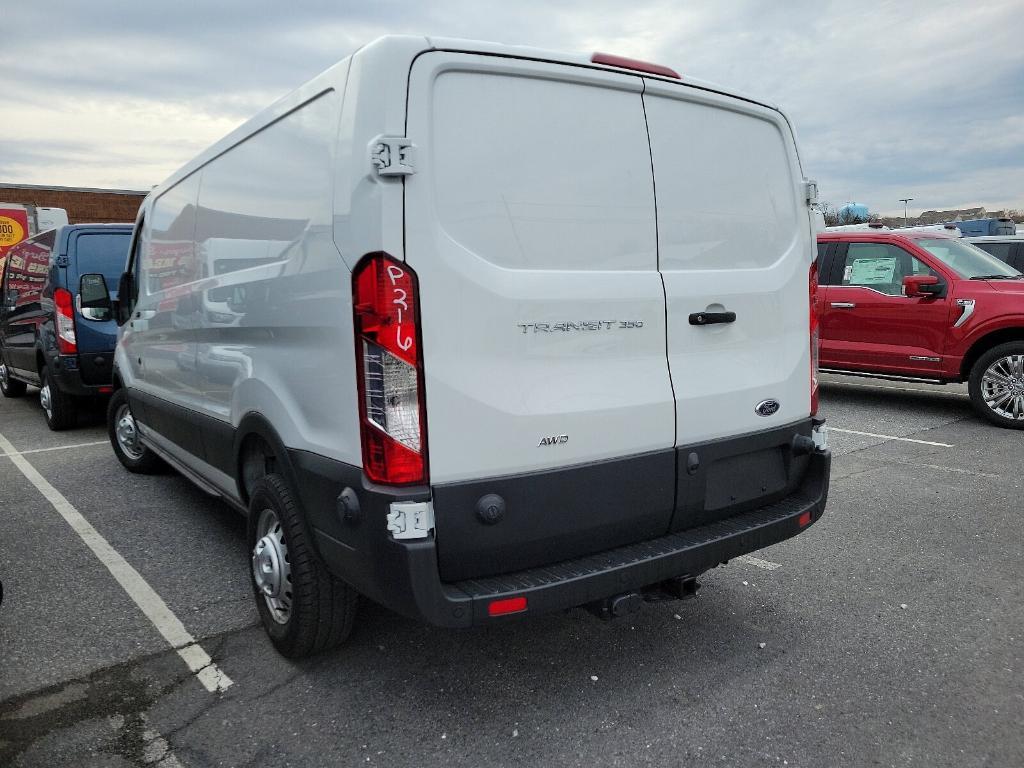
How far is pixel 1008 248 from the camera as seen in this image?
33.6ft

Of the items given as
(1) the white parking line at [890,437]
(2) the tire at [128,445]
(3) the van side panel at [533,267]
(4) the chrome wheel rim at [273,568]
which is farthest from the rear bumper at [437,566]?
(1) the white parking line at [890,437]

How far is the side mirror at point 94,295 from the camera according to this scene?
557 cm

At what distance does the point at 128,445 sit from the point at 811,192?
5.26m

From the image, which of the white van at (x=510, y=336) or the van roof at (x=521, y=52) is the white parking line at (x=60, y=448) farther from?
the van roof at (x=521, y=52)

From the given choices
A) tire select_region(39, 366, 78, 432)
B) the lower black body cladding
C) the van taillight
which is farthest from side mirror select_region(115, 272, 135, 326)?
the lower black body cladding

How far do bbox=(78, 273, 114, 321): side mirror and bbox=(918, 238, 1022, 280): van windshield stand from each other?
7482 millimetres

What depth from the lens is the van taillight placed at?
2.32 m

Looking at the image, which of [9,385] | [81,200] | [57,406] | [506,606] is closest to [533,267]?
[506,606]

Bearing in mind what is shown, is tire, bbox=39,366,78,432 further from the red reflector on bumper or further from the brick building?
the brick building

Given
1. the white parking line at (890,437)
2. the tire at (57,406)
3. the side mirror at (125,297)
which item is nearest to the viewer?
the side mirror at (125,297)

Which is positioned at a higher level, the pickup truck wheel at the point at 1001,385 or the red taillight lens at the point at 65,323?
the red taillight lens at the point at 65,323

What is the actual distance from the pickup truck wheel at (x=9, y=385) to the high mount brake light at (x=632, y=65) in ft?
34.7

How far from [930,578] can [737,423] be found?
1.68 m

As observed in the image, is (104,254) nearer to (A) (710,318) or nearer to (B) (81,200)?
(A) (710,318)
